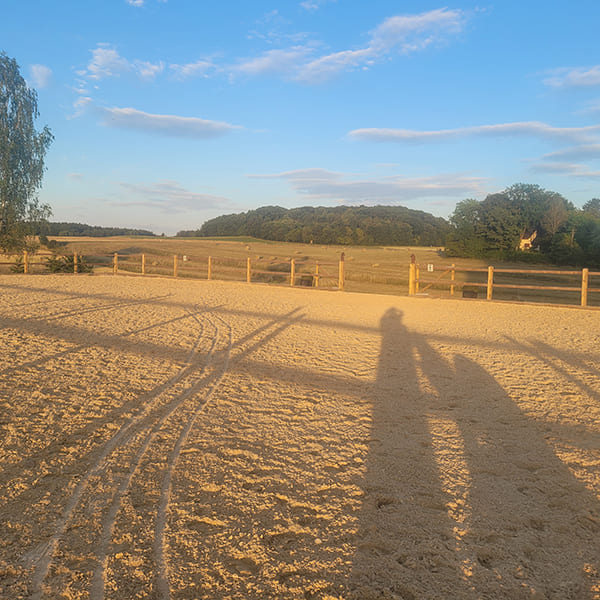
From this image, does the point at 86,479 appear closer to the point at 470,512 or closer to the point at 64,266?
the point at 470,512

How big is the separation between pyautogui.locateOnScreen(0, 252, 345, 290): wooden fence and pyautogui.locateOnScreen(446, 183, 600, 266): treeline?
13200mm

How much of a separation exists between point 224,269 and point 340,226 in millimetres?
54663

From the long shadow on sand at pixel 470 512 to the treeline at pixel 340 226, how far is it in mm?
60579

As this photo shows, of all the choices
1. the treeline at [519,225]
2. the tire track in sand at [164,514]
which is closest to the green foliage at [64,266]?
the tire track in sand at [164,514]

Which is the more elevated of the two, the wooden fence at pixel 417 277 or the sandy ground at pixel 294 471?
the wooden fence at pixel 417 277

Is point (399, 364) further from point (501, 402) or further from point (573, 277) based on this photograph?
point (573, 277)

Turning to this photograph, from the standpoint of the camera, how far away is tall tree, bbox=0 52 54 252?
2302 cm

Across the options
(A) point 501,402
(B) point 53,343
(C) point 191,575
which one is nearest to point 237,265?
(B) point 53,343

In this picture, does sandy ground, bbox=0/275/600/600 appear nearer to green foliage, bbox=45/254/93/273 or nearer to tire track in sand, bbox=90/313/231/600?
tire track in sand, bbox=90/313/231/600

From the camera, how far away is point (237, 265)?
3488cm

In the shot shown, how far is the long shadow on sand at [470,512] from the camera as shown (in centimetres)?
229

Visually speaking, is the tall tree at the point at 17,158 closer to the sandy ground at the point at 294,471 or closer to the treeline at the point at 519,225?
the sandy ground at the point at 294,471

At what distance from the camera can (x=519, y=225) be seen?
36.8 metres

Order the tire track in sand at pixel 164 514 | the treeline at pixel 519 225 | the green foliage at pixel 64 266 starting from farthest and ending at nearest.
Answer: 1. the treeline at pixel 519 225
2. the green foliage at pixel 64 266
3. the tire track in sand at pixel 164 514
